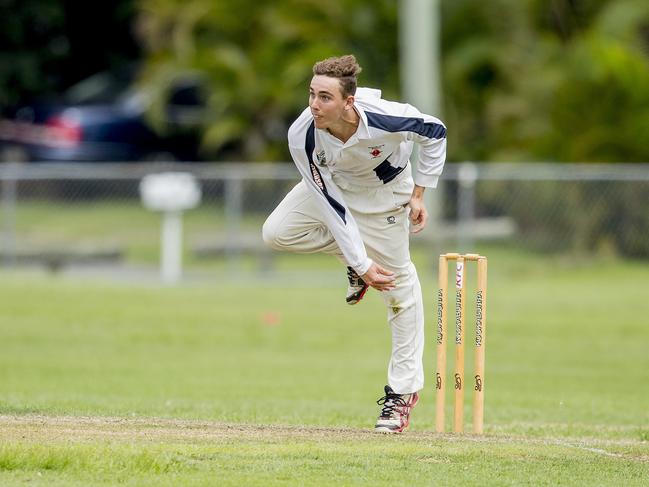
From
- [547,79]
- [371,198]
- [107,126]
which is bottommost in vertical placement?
[371,198]

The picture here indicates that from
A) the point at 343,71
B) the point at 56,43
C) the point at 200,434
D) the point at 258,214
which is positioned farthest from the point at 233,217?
the point at 200,434

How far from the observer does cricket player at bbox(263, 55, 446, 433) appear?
26.9 feet

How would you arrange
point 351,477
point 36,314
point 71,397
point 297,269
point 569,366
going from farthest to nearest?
point 297,269 < point 36,314 < point 569,366 < point 71,397 < point 351,477

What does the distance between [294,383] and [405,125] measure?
5.89 meters

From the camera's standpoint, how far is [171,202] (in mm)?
21078

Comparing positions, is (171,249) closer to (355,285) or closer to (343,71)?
(355,285)

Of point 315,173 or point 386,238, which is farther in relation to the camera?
point 386,238

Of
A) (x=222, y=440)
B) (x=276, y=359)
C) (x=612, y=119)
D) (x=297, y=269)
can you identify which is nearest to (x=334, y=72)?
(x=222, y=440)

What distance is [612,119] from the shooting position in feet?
75.8

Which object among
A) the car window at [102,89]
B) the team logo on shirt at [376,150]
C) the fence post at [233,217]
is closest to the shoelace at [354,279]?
the team logo on shirt at [376,150]

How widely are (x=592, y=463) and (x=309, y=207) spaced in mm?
2363

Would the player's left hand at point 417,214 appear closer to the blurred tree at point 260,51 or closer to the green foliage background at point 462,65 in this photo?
the green foliage background at point 462,65

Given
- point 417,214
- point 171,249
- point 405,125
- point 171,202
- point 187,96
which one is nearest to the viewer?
point 405,125

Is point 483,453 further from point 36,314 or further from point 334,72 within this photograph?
point 36,314
